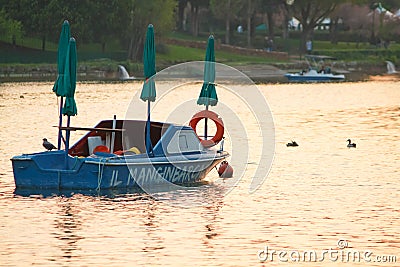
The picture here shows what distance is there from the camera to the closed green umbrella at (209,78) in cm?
3962

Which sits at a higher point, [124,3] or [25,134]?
[124,3]

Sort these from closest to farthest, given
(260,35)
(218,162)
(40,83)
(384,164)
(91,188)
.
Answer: (91,188) → (218,162) → (384,164) → (40,83) → (260,35)

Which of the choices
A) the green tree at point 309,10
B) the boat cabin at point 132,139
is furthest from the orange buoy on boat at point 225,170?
the green tree at point 309,10

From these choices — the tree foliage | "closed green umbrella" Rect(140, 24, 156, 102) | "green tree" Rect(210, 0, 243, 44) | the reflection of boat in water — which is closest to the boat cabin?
"closed green umbrella" Rect(140, 24, 156, 102)

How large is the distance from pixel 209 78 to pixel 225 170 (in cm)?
317

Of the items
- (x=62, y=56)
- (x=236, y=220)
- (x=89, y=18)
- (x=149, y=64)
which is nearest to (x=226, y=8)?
(x=89, y=18)

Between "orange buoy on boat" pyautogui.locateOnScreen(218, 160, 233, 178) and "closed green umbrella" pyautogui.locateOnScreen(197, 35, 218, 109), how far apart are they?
2558 millimetres

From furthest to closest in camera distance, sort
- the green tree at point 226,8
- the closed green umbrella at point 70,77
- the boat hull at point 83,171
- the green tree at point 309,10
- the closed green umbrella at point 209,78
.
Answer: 1. the green tree at point 309,10
2. the green tree at point 226,8
3. the closed green umbrella at point 209,78
4. the closed green umbrella at point 70,77
5. the boat hull at point 83,171

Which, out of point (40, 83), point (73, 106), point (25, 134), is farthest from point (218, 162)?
point (40, 83)

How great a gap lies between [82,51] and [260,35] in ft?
139

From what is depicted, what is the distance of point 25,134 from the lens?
53375 millimetres

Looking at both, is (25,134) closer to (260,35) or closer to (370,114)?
(370,114)

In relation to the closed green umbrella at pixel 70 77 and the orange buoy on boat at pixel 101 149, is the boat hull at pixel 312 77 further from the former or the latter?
the closed green umbrella at pixel 70 77

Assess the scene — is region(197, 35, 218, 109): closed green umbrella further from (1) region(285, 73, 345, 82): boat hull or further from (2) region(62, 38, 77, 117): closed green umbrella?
(1) region(285, 73, 345, 82): boat hull
